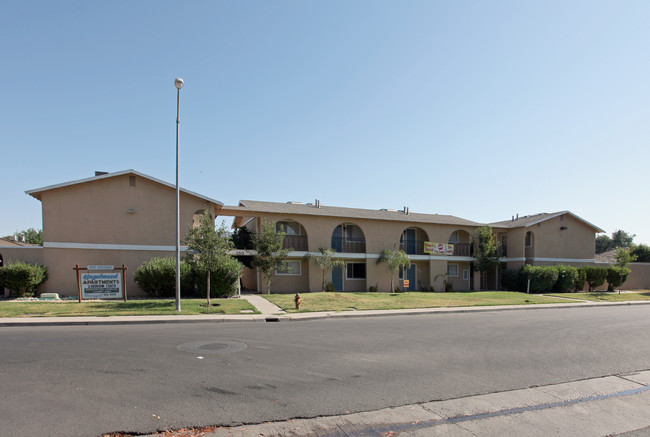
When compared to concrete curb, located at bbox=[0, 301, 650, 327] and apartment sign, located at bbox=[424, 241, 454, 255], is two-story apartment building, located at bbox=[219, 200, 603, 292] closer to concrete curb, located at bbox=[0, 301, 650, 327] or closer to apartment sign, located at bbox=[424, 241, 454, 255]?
apartment sign, located at bbox=[424, 241, 454, 255]

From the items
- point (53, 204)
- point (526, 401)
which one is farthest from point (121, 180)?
point (526, 401)

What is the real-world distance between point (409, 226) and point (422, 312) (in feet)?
45.7

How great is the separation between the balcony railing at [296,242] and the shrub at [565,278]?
795 inches

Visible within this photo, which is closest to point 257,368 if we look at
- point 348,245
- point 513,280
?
point 348,245

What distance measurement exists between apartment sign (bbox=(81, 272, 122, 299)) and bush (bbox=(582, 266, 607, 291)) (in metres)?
34.9

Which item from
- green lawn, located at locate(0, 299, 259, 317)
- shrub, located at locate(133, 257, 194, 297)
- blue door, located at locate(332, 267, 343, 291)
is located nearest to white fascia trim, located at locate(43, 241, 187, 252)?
shrub, located at locate(133, 257, 194, 297)

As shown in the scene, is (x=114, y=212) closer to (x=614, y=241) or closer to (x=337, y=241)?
(x=337, y=241)

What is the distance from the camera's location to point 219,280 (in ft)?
68.3

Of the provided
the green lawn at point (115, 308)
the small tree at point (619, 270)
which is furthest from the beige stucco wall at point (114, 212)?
the small tree at point (619, 270)

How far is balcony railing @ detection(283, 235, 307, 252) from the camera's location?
2669 centimetres

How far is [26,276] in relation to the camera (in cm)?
1950

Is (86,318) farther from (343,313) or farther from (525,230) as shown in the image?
(525,230)

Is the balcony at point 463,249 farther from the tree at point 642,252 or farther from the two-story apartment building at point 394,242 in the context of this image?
the tree at point 642,252

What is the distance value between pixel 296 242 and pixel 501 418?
72.6ft
